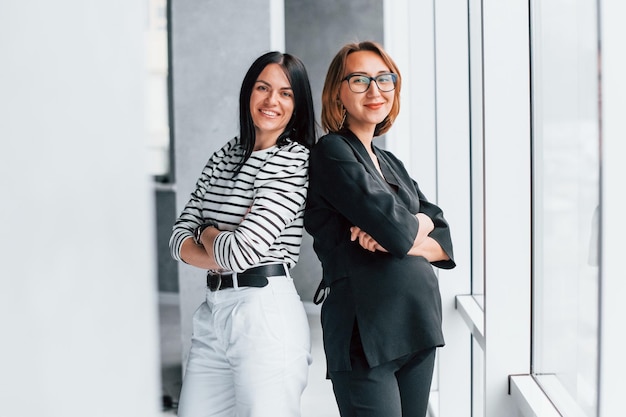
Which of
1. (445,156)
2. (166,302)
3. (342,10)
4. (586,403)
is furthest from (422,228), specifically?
(166,302)

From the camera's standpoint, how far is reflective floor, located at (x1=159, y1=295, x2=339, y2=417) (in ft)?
11.7

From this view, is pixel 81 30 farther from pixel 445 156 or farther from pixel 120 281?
pixel 445 156

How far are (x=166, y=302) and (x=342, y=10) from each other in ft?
10.8

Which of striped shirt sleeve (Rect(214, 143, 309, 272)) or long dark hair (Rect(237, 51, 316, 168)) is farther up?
long dark hair (Rect(237, 51, 316, 168))

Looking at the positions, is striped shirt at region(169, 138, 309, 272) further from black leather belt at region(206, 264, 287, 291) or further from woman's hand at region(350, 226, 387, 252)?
woman's hand at region(350, 226, 387, 252)

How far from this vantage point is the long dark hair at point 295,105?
71.5 inches

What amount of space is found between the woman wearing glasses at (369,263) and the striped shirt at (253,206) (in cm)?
6

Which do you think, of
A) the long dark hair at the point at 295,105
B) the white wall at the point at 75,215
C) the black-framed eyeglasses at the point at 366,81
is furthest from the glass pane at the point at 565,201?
the white wall at the point at 75,215

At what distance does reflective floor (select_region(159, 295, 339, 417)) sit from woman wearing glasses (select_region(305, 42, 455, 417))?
1917mm

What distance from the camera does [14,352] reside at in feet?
0.33

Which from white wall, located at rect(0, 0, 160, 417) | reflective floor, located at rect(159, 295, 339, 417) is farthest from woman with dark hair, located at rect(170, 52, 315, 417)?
reflective floor, located at rect(159, 295, 339, 417)

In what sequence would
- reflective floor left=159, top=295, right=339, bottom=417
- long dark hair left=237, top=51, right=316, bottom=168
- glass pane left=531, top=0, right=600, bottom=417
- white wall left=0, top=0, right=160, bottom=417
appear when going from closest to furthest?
white wall left=0, top=0, right=160, bottom=417 → glass pane left=531, top=0, right=600, bottom=417 → long dark hair left=237, top=51, right=316, bottom=168 → reflective floor left=159, top=295, right=339, bottom=417

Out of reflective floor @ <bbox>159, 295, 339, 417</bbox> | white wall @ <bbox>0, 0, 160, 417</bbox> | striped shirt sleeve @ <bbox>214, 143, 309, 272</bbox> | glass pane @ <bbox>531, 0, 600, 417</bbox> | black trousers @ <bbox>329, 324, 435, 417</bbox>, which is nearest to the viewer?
white wall @ <bbox>0, 0, 160, 417</bbox>

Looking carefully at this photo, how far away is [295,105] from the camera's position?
72.0 inches
